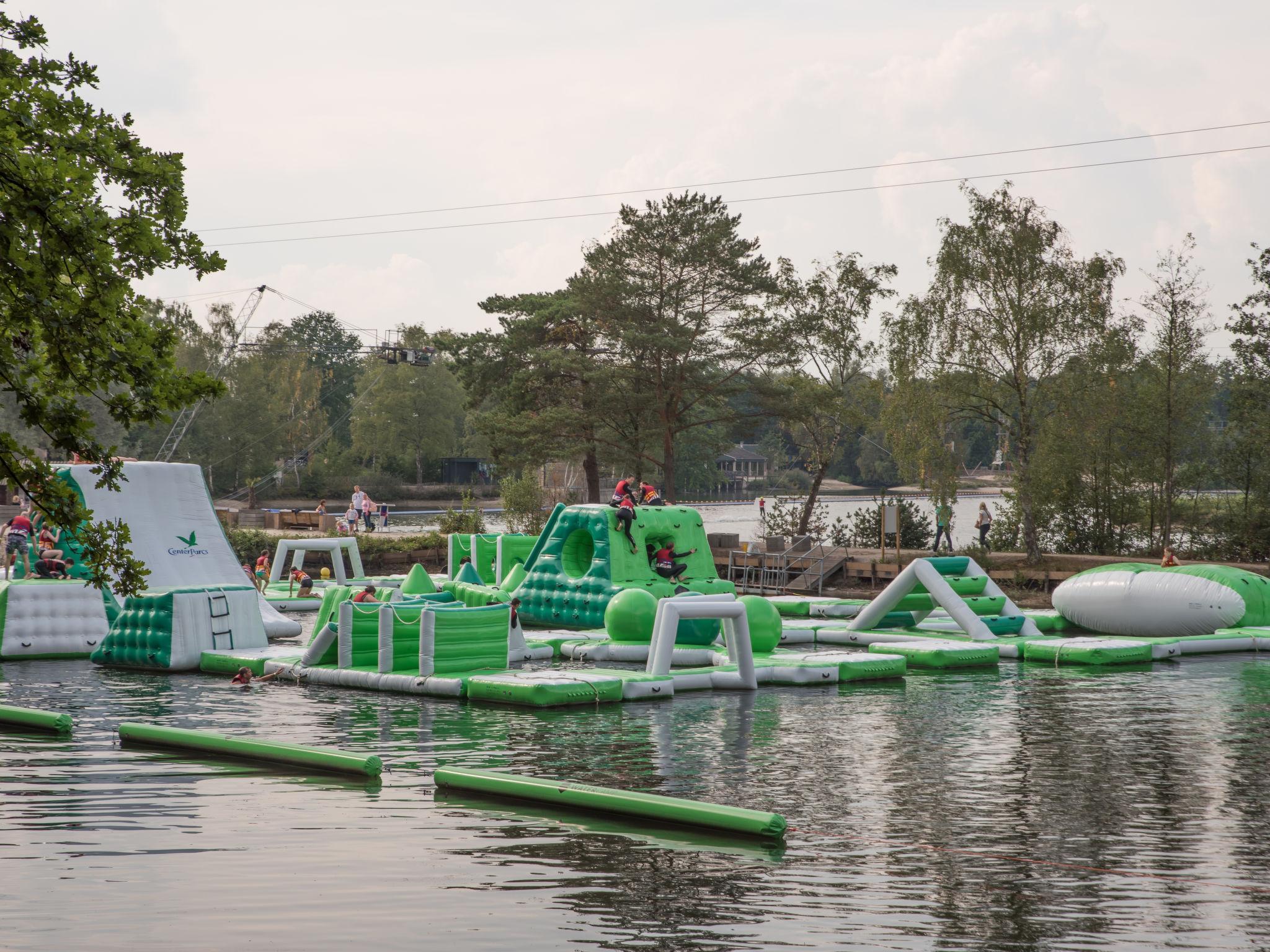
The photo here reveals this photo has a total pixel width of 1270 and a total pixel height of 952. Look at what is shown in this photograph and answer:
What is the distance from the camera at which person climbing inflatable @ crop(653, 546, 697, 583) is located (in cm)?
2516

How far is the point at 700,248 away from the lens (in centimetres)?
4531

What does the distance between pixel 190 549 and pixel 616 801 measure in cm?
1868

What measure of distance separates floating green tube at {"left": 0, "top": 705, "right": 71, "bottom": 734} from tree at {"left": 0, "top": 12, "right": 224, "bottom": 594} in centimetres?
679

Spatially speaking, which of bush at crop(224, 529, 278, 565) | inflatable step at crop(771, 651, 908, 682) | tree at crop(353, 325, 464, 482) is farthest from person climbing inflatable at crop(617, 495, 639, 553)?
tree at crop(353, 325, 464, 482)

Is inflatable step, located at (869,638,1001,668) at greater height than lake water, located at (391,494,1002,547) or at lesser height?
lesser

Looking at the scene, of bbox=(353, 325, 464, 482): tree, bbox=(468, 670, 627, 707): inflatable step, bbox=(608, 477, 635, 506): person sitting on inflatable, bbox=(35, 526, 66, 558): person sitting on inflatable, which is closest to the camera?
bbox=(468, 670, 627, 707): inflatable step

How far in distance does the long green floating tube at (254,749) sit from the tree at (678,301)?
32571 mm

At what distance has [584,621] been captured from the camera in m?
25.1

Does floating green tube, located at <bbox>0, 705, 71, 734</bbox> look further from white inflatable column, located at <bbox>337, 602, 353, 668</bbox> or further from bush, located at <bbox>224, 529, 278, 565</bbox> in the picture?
bush, located at <bbox>224, 529, 278, 565</bbox>

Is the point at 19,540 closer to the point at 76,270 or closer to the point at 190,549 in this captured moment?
the point at 190,549

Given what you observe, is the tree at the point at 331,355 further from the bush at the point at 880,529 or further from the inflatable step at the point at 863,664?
the inflatable step at the point at 863,664

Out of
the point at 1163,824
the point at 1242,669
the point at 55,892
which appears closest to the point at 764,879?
the point at 1163,824

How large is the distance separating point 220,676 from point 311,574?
2025cm

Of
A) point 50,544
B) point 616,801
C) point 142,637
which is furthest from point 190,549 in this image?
point 616,801
